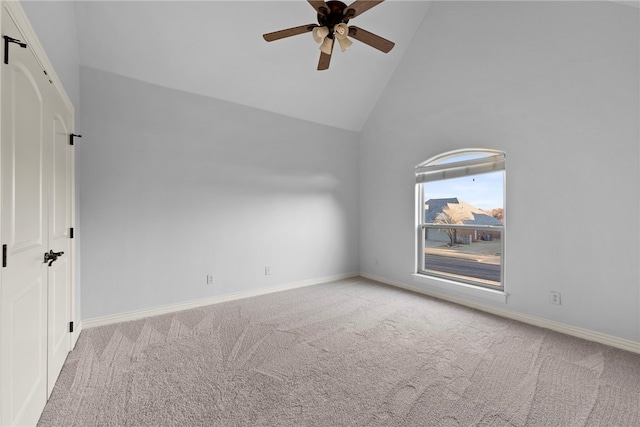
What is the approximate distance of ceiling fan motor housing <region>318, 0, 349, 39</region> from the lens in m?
2.24

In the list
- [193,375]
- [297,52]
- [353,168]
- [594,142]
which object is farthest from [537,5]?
[193,375]

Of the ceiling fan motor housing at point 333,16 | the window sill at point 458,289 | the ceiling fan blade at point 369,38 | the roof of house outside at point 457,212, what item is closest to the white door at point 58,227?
the ceiling fan motor housing at point 333,16

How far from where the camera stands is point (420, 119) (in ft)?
13.7

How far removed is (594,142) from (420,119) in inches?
77.4

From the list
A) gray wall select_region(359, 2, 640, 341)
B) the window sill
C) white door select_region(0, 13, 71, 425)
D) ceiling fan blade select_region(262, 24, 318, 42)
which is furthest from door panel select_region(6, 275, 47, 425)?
gray wall select_region(359, 2, 640, 341)

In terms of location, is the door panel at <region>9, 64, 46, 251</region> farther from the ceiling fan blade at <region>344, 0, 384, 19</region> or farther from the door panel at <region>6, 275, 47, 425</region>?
the ceiling fan blade at <region>344, 0, 384, 19</region>

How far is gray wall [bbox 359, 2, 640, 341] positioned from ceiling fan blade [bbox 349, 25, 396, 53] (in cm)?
157

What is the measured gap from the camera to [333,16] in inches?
91.2

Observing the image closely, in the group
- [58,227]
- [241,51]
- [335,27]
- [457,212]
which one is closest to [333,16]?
[335,27]

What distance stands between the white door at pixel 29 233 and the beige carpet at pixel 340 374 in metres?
0.37

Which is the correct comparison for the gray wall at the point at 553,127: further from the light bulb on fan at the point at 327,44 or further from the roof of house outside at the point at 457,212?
the light bulb on fan at the point at 327,44

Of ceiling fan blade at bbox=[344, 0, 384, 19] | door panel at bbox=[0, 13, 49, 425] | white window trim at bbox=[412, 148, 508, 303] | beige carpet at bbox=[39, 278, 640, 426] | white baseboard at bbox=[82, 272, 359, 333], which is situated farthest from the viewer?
white window trim at bbox=[412, 148, 508, 303]

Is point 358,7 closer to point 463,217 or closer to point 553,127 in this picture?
point 553,127

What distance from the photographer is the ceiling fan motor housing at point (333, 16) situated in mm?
2238
